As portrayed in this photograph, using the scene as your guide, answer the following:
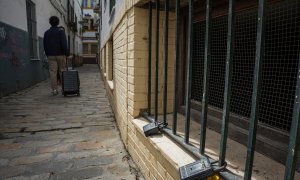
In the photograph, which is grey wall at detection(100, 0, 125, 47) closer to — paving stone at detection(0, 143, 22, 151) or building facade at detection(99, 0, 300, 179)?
building facade at detection(99, 0, 300, 179)

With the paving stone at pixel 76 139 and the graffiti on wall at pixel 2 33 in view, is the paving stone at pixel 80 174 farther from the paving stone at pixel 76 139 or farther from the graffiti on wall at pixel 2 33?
the graffiti on wall at pixel 2 33

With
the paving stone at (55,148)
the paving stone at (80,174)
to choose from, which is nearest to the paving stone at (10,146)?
the paving stone at (55,148)

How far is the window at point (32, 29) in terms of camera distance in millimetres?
8281

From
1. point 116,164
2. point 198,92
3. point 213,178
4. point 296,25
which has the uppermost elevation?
point 296,25

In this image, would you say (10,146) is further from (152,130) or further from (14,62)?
(14,62)

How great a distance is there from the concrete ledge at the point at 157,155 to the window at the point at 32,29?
7283 mm

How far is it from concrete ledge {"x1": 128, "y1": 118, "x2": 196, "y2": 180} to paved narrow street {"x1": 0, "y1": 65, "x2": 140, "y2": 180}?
195mm

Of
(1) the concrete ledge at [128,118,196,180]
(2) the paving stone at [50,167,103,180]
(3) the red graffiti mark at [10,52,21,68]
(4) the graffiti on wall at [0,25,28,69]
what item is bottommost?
(2) the paving stone at [50,167,103,180]

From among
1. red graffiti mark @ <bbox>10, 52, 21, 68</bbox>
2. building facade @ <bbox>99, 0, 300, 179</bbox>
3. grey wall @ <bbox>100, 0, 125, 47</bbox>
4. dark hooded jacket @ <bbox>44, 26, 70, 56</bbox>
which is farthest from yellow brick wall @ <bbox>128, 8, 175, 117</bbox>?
red graffiti mark @ <bbox>10, 52, 21, 68</bbox>

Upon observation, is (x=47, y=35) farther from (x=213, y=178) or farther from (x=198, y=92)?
(x=213, y=178)

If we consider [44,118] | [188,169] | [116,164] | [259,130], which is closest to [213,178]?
[188,169]

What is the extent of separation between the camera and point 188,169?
4.42 ft

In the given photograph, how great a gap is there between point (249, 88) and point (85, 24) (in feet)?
106

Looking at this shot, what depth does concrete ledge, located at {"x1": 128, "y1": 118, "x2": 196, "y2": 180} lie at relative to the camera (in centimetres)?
157
